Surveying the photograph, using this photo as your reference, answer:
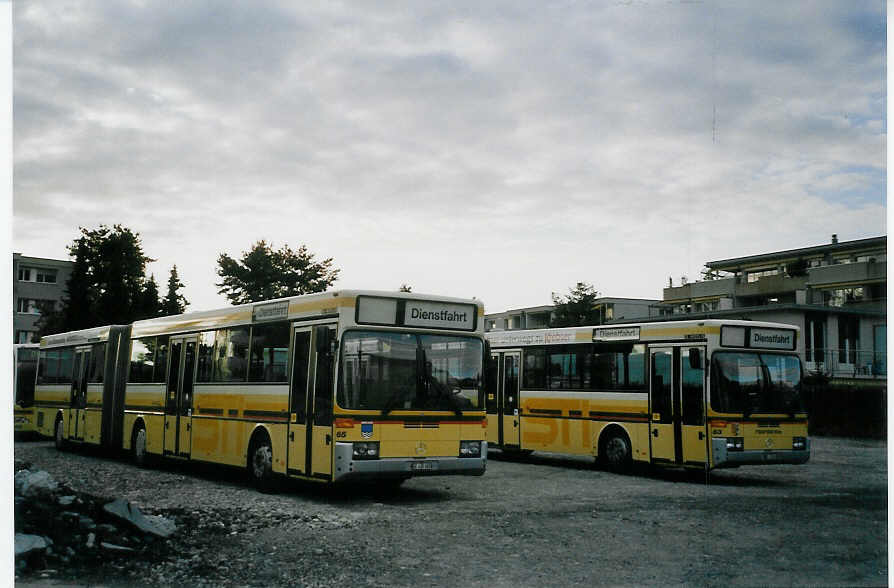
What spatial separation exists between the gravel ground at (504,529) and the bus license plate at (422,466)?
395mm

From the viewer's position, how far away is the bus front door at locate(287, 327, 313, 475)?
9859 mm

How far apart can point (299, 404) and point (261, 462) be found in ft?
3.49

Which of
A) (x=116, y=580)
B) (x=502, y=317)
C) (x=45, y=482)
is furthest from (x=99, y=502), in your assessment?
(x=502, y=317)

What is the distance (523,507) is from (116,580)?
183 inches

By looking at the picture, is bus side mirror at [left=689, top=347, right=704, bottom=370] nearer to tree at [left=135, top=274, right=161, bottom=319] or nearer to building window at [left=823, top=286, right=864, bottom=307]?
building window at [left=823, top=286, right=864, bottom=307]

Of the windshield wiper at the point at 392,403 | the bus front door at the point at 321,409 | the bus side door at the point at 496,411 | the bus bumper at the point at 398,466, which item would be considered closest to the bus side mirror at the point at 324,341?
the bus front door at the point at 321,409

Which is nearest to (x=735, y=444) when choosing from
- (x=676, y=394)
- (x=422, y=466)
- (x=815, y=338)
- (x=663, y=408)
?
(x=676, y=394)

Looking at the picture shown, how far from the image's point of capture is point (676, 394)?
12352mm

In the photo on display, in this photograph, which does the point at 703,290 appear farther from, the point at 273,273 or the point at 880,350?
the point at 273,273

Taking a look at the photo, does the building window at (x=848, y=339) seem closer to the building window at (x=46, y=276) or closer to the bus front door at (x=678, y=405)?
the bus front door at (x=678, y=405)

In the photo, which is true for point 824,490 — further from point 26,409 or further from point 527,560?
point 26,409

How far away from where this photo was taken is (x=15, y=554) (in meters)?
6.68

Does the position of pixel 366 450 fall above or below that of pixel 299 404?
below

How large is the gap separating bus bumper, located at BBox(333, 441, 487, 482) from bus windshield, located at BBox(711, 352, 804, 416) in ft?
11.9
